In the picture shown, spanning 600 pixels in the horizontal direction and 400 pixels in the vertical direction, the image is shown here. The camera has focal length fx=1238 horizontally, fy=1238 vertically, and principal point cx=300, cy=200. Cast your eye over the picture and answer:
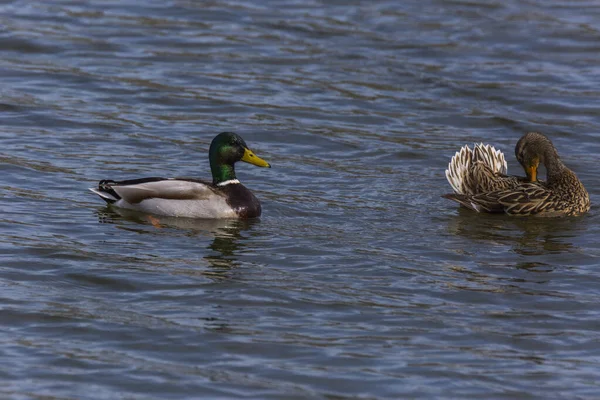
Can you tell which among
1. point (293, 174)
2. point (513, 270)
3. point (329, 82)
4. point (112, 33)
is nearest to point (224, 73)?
point (329, 82)

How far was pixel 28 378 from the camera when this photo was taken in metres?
7.82

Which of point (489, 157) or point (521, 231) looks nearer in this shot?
point (521, 231)

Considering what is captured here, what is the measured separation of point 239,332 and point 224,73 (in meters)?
10.1

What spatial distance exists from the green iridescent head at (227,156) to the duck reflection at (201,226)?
0.65 m

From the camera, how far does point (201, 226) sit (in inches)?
469

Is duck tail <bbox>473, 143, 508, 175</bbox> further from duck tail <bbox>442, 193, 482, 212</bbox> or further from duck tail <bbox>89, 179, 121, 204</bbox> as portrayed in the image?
duck tail <bbox>89, 179, 121, 204</bbox>

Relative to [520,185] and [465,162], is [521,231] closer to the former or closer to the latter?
[520,185]

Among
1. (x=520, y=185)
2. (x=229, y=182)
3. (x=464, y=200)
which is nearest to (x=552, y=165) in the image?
(x=520, y=185)

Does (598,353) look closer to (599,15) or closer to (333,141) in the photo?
(333,141)

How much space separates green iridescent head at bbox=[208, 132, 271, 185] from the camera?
12.6 m

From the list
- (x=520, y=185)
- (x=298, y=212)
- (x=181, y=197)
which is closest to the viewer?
(x=181, y=197)

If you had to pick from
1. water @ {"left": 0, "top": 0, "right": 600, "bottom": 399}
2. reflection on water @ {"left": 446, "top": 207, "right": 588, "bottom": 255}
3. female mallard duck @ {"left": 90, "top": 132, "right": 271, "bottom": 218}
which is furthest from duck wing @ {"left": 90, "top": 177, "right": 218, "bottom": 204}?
reflection on water @ {"left": 446, "top": 207, "right": 588, "bottom": 255}

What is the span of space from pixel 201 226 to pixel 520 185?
326 cm

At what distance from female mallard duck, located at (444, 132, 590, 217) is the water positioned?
0.18m
